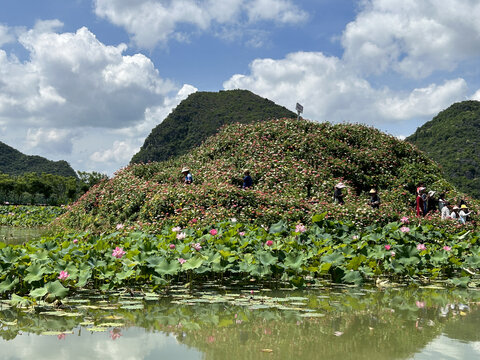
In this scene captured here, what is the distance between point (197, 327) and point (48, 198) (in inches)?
2593

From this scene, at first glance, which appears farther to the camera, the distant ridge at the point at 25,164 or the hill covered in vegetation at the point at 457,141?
the distant ridge at the point at 25,164

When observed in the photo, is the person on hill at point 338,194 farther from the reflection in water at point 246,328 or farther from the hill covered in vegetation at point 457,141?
the hill covered in vegetation at point 457,141

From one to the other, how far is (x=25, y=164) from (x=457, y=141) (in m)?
91.5

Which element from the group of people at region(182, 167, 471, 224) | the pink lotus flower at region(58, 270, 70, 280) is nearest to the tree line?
the group of people at region(182, 167, 471, 224)

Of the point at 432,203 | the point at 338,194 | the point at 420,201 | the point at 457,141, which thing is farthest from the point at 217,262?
the point at 457,141

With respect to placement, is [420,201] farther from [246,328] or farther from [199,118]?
[199,118]

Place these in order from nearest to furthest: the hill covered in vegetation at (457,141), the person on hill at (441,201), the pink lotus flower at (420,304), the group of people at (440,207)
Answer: the pink lotus flower at (420,304)
the group of people at (440,207)
the person on hill at (441,201)
the hill covered in vegetation at (457,141)

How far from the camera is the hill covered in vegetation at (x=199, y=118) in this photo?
244 feet

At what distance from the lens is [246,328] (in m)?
3.79

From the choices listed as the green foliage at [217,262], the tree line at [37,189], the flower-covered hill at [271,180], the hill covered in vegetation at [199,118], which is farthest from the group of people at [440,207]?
the hill covered in vegetation at [199,118]

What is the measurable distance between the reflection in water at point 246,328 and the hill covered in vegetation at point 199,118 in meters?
67.4

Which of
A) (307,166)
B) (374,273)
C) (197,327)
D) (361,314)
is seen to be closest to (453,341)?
(361,314)

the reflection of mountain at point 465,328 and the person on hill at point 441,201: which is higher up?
the person on hill at point 441,201

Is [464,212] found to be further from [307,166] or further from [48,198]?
[48,198]
